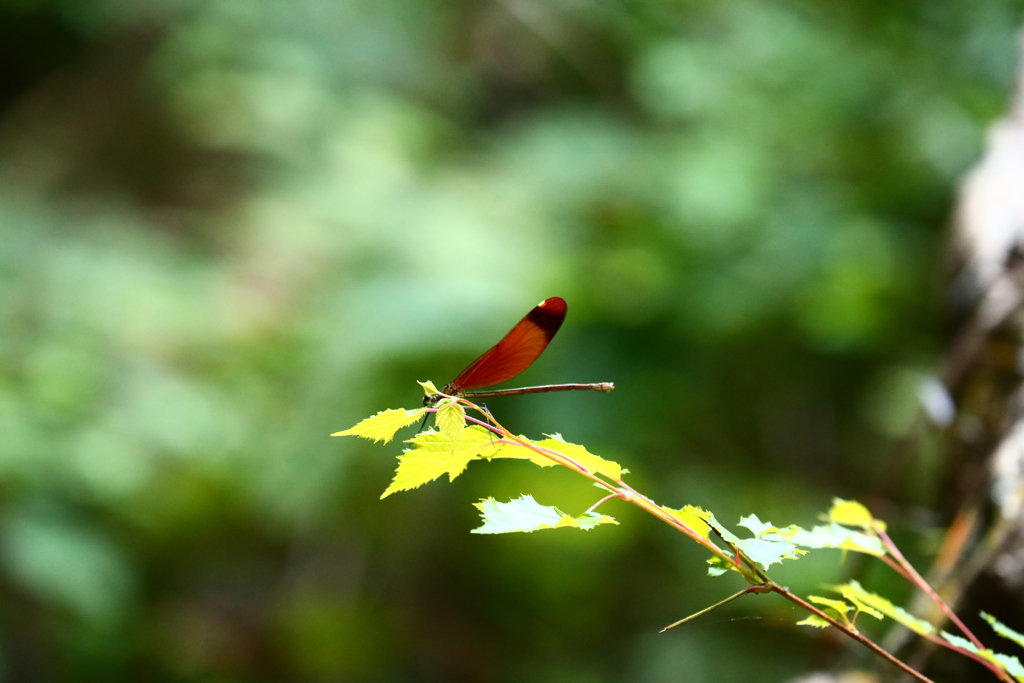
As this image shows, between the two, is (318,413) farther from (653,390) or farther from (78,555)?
(653,390)

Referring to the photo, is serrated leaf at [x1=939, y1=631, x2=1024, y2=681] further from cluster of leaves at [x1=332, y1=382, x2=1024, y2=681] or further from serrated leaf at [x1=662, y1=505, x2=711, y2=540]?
serrated leaf at [x1=662, y1=505, x2=711, y2=540]

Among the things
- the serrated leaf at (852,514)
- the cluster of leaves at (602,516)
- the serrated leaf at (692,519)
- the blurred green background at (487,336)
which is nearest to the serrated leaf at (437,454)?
the cluster of leaves at (602,516)

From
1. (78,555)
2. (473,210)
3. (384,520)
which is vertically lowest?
(78,555)

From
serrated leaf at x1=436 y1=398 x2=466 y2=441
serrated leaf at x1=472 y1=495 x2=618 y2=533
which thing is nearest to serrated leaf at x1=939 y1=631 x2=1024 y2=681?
serrated leaf at x1=472 y1=495 x2=618 y2=533

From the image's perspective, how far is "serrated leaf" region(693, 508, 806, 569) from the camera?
50 centimetres

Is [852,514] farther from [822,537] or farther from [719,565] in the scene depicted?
[719,565]

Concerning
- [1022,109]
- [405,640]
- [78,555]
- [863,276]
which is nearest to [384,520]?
[405,640]

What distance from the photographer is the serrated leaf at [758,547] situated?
1.63 feet

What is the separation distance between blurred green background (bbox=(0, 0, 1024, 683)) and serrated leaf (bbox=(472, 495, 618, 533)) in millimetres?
1531

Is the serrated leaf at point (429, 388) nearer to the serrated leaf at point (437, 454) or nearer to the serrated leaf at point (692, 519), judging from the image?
the serrated leaf at point (437, 454)

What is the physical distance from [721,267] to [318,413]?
59.3 inches

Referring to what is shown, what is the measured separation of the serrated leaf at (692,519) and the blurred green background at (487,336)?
1473 mm

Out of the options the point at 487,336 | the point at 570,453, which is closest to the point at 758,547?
the point at 570,453

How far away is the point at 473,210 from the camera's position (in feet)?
10.3
